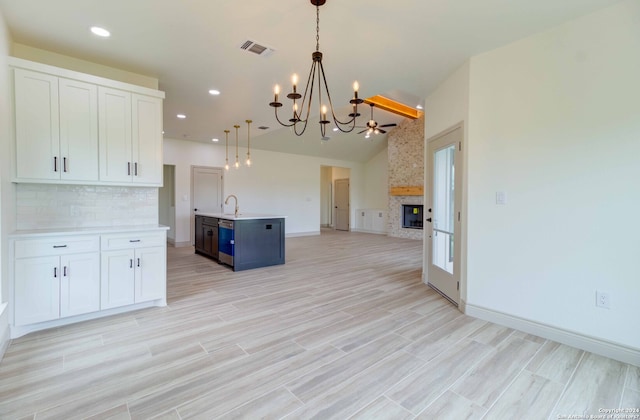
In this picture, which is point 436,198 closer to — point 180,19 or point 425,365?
point 425,365

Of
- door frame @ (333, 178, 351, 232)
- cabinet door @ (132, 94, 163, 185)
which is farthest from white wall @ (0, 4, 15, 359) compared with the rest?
door frame @ (333, 178, 351, 232)

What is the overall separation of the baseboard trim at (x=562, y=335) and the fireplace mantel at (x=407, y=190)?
6390 millimetres

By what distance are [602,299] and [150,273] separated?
434 centimetres

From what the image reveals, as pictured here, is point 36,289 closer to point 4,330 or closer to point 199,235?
point 4,330

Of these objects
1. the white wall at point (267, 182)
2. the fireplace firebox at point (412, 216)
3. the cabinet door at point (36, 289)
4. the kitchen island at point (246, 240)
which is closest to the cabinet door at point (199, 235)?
the kitchen island at point (246, 240)

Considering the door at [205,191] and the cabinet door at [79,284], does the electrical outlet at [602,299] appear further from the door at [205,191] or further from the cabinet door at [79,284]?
the door at [205,191]

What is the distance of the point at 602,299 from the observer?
242 centimetres

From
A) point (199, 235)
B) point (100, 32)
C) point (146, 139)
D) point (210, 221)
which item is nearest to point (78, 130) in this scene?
point (146, 139)

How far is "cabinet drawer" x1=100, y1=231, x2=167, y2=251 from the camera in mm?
3064

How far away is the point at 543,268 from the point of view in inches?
107

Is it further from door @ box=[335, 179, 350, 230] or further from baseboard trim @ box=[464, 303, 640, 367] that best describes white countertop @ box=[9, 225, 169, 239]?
door @ box=[335, 179, 350, 230]

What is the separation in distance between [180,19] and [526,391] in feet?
12.7

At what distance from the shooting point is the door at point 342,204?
1230cm

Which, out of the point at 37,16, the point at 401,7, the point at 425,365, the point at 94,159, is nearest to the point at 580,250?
the point at 425,365
